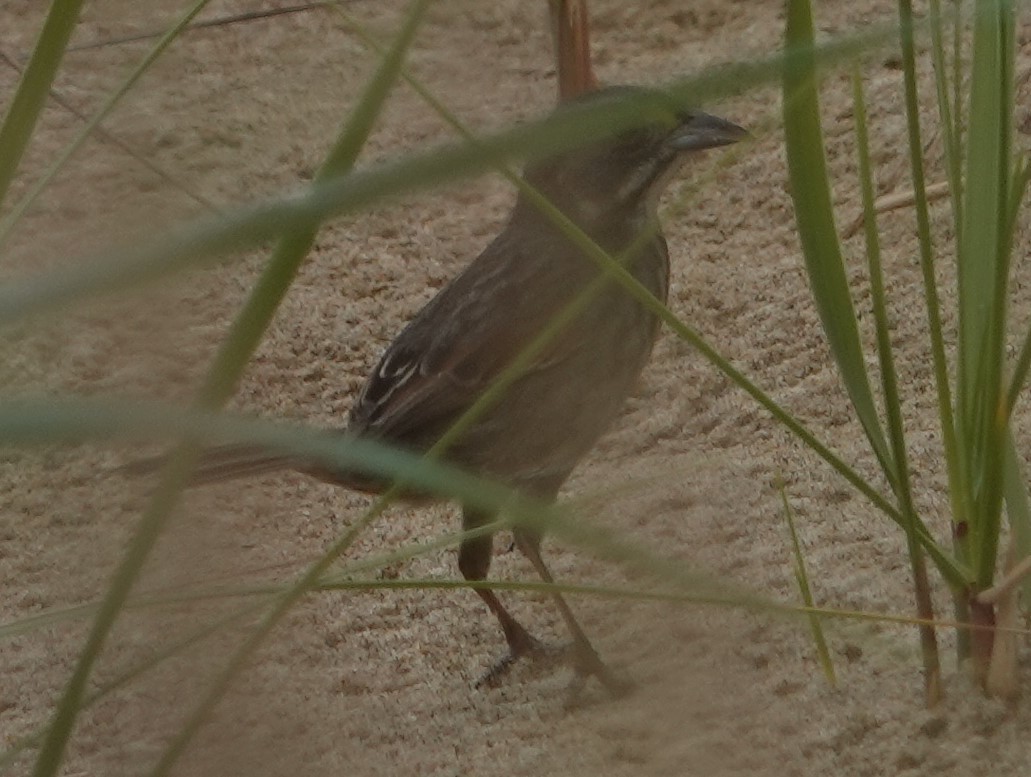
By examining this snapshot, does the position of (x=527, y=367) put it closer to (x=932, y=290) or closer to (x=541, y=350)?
(x=541, y=350)

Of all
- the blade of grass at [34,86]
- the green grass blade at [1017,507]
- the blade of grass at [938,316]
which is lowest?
the green grass blade at [1017,507]

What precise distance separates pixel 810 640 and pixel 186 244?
6.58 ft

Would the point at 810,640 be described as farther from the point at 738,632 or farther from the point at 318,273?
the point at 318,273

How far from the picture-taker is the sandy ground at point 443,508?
1.56 metres

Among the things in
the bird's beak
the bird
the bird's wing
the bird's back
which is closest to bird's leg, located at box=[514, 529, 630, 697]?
the bird

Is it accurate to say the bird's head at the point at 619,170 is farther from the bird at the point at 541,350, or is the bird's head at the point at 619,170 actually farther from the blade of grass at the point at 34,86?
the blade of grass at the point at 34,86

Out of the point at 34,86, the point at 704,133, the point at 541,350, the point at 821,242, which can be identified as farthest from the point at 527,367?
the point at 34,86

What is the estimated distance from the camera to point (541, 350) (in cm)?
356

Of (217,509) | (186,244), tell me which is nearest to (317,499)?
(217,509)

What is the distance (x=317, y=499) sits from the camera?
4.09m

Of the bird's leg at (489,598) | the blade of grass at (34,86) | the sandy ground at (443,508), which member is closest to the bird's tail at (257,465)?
the sandy ground at (443,508)

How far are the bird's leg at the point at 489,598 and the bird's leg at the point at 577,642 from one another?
0.08 metres

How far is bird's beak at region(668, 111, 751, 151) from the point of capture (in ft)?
11.6

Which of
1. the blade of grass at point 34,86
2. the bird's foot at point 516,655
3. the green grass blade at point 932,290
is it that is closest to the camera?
the blade of grass at point 34,86
